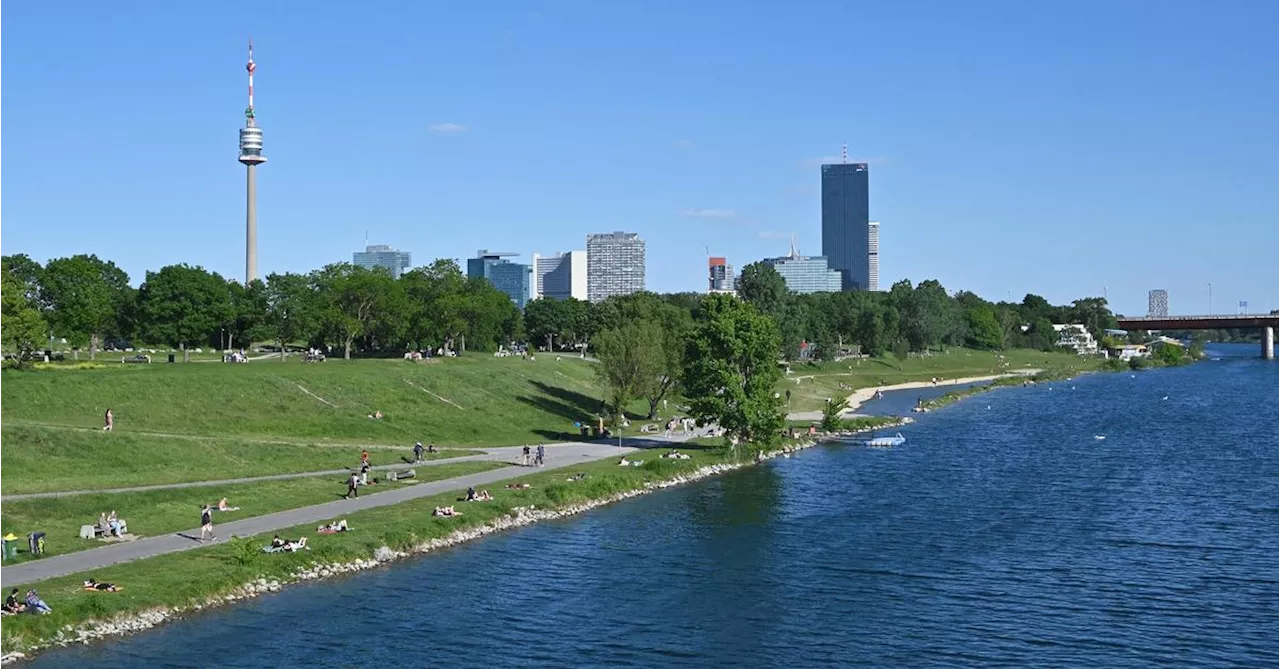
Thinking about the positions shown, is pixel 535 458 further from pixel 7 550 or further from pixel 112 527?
pixel 7 550

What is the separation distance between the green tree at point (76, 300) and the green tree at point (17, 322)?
54.0ft

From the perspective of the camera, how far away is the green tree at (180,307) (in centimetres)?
13262

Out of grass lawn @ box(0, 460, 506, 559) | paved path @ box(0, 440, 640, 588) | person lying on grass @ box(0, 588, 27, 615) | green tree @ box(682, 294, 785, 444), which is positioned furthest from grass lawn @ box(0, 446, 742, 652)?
green tree @ box(682, 294, 785, 444)

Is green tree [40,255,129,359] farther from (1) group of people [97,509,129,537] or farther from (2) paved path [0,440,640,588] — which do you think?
(1) group of people [97,509,129,537]

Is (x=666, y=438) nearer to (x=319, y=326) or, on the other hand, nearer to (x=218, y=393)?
(x=218, y=393)

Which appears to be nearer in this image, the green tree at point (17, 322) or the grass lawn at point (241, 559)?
the grass lawn at point (241, 559)

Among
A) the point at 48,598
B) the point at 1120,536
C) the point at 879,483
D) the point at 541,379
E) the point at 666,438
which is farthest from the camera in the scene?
the point at 541,379

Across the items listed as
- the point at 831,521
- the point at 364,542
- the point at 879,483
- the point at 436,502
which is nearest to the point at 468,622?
the point at 364,542

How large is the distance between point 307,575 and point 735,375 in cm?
4811

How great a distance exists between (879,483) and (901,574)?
94.4 ft

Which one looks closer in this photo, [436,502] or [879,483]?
[436,502]

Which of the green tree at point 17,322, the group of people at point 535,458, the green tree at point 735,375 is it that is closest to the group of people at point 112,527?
the group of people at point 535,458

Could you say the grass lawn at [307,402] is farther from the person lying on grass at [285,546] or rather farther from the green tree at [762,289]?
the green tree at [762,289]

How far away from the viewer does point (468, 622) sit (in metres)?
45.0
